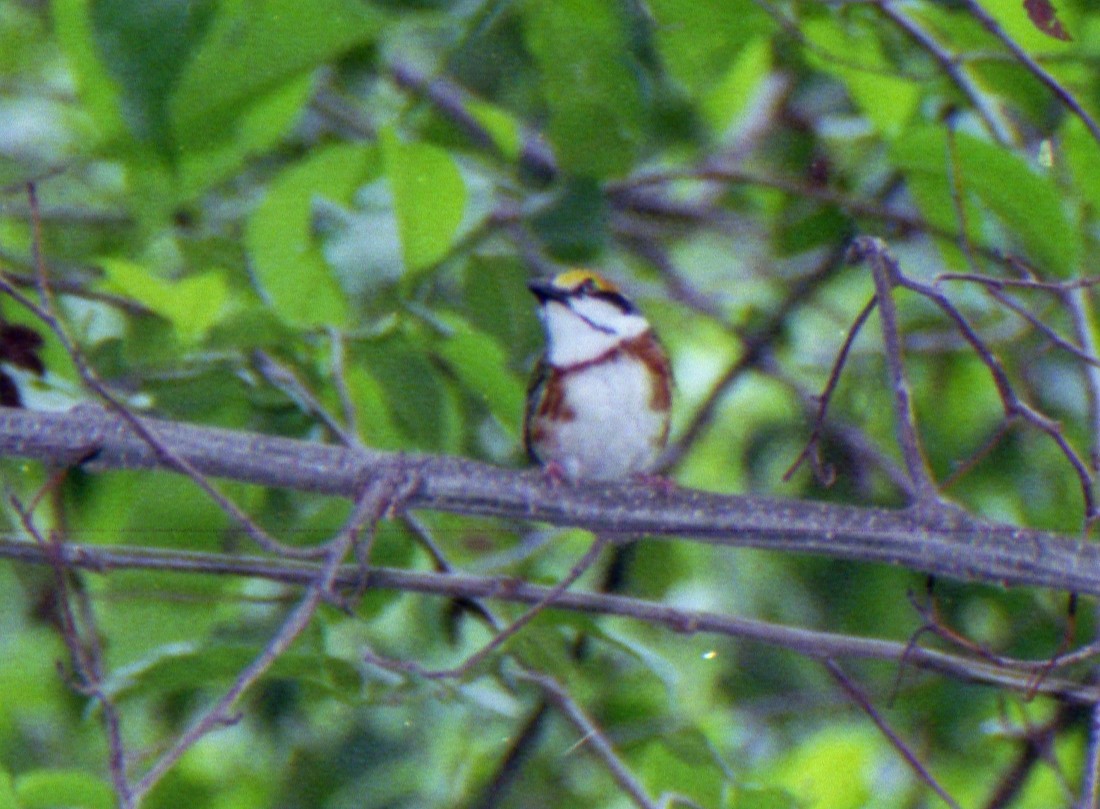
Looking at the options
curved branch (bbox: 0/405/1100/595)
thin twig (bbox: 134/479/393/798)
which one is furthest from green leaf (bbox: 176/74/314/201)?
thin twig (bbox: 134/479/393/798)

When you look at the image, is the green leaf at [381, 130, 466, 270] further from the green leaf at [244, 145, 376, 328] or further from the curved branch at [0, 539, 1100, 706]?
the curved branch at [0, 539, 1100, 706]

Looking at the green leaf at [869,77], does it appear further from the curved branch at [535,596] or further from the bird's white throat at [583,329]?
the curved branch at [535,596]

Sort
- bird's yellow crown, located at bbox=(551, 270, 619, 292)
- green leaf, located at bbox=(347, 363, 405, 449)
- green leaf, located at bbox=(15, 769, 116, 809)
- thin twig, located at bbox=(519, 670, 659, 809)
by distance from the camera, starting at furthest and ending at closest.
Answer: bird's yellow crown, located at bbox=(551, 270, 619, 292) < green leaf, located at bbox=(347, 363, 405, 449) < thin twig, located at bbox=(519, 670, 659, 809) < green leaf, located at bbox=(15, 769, 116, 809)

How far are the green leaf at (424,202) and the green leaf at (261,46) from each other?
0.62ft

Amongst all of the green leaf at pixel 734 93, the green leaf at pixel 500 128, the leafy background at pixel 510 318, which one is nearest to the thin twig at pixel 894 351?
the leafy background at pixel 510 318

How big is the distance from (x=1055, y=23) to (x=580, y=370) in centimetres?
102

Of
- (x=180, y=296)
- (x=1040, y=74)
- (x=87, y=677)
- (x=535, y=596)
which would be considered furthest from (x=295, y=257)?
(x=1040, y=74)

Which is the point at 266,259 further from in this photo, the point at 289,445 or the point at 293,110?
the point at 289,445

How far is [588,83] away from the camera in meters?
1.93

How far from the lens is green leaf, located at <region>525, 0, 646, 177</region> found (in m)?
1.83

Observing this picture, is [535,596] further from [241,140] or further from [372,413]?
[241,140]

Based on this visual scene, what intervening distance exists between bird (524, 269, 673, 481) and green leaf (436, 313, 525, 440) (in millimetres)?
261

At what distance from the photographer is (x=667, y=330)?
138 inches

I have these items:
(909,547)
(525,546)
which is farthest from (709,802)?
(525,546)
